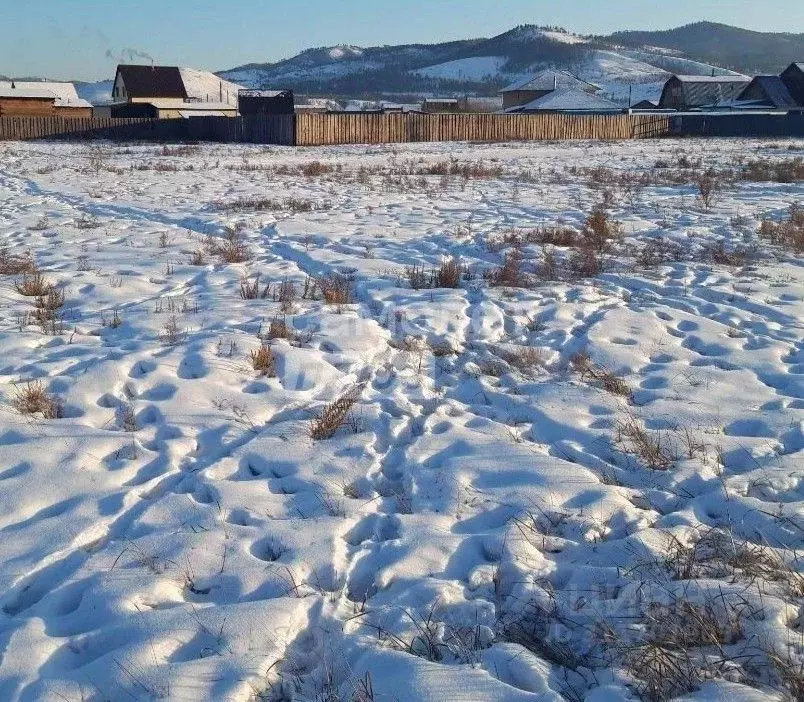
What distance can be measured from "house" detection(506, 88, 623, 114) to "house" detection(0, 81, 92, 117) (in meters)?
40.6

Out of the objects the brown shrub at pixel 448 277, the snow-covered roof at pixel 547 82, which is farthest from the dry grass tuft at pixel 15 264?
the snow-covered roof at pixel 547 82

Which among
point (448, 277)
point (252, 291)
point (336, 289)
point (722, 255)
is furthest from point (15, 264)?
point (722, 255)

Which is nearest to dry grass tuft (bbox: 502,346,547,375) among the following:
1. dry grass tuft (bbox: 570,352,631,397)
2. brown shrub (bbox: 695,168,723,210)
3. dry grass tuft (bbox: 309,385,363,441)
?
dry grass tuft (bbox: 570,352,631,397)

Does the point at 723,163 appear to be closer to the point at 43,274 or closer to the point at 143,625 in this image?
the point at 43,274

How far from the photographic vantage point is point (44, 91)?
55125mm

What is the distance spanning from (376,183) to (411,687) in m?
14.6

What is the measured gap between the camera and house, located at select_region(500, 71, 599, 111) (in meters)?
86.6

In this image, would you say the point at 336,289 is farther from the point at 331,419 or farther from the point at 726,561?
the point at 726,561

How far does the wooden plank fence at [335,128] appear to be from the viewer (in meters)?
34.0

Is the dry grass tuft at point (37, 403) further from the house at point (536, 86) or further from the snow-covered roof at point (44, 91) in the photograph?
the house at point (536, 86)

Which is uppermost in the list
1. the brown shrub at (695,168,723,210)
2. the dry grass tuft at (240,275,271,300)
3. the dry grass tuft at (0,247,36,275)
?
the brown shrub at (695,168,723,210)

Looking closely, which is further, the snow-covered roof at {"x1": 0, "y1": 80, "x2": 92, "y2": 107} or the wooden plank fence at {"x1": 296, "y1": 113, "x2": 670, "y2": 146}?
the snow-covered roof at {"x1": 0, "y1": 80, "x2": 92, "y2": 107}

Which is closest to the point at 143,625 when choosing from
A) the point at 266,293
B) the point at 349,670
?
the point at 349,670

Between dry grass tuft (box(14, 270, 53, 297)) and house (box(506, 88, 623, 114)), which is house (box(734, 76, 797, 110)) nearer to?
house (box(506, 88, 623, 114))
